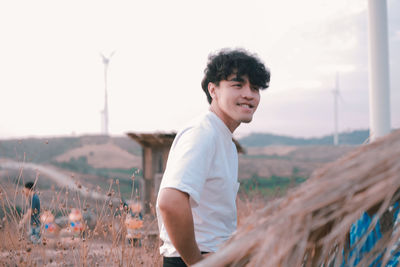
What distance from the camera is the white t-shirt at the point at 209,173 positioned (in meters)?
1.86

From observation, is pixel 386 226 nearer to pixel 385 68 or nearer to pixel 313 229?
pixel 313 229

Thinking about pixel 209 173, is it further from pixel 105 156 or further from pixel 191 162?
pixel 105 156

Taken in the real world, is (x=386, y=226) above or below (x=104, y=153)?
above

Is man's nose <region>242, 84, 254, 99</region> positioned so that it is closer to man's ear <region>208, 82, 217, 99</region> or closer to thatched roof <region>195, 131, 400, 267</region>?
man's ear <region>208, 82, 217, 99</region>

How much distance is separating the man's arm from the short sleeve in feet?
0.11

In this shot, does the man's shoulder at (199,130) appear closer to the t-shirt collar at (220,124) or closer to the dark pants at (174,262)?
the t-shirt collar at (220,124)

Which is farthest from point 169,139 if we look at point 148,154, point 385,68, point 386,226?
point 386,226

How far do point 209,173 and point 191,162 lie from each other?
0.20 metres

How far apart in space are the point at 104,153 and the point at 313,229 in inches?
1837

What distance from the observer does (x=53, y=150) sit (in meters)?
48.9

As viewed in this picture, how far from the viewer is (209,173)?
2.00 metres

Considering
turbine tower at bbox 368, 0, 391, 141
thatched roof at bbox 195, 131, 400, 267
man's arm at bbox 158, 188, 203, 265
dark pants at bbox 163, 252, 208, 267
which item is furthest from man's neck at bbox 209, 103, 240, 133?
turbine tower at bbox 368, 0, 391, 141

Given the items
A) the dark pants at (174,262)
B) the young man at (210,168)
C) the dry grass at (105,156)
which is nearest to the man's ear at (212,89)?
the young man at (210,168)

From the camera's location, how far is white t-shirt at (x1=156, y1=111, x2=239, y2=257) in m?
1.86
